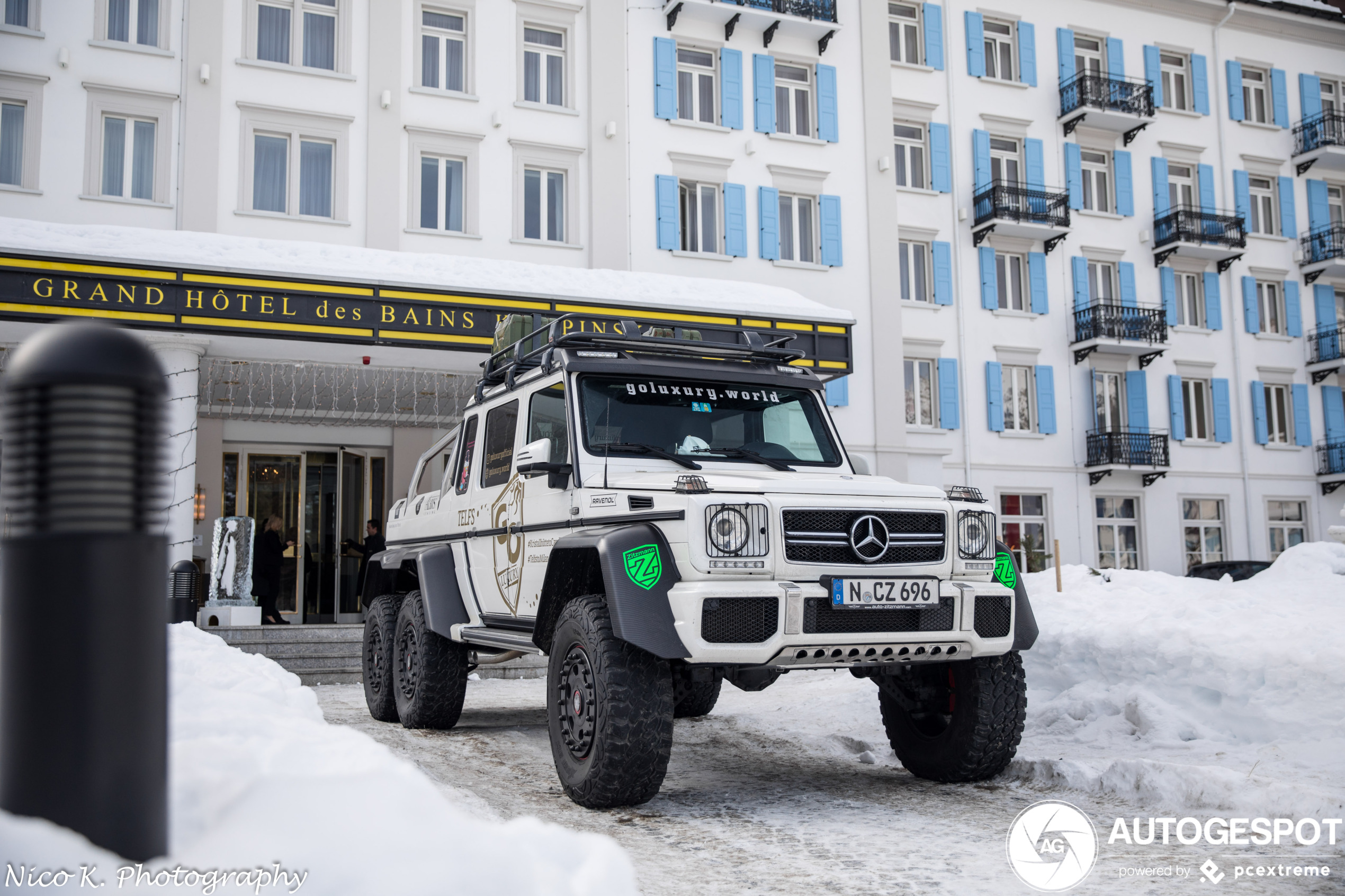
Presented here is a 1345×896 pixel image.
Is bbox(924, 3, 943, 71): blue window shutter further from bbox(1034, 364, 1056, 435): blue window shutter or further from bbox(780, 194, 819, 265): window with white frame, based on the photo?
bbox(1034, 364, 1056, 435): blue window shutter

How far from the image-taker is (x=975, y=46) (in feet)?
86.7

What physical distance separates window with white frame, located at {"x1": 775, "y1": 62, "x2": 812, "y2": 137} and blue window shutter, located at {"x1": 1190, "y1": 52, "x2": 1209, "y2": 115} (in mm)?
11701

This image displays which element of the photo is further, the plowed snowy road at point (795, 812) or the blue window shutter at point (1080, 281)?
the blue window shutter at point (1080, 281)

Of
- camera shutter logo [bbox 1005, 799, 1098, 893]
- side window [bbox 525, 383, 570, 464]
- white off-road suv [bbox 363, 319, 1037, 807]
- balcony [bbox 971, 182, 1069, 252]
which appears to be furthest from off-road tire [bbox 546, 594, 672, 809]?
balcony [bbox 971, 182, 1069, 252]

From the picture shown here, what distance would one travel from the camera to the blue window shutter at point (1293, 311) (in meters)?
29.5

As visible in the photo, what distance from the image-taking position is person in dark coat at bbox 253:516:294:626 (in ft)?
55.9

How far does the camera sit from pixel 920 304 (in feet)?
82.3

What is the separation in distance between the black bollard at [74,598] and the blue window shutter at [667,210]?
20001 millimetres

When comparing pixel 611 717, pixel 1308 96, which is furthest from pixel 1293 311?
pixel 611 717

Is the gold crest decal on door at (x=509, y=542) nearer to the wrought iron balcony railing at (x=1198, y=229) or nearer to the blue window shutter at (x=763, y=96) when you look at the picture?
the blue window shutter at (x=763, y=96)

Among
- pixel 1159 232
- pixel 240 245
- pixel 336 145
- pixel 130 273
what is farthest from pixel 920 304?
pixel 130 273

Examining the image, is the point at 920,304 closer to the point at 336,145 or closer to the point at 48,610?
the point at 336,145

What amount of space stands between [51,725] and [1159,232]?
29.7 m

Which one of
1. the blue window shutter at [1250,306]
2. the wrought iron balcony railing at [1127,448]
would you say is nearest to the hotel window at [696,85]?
the wrought iron balcony railing at [1127,448]
